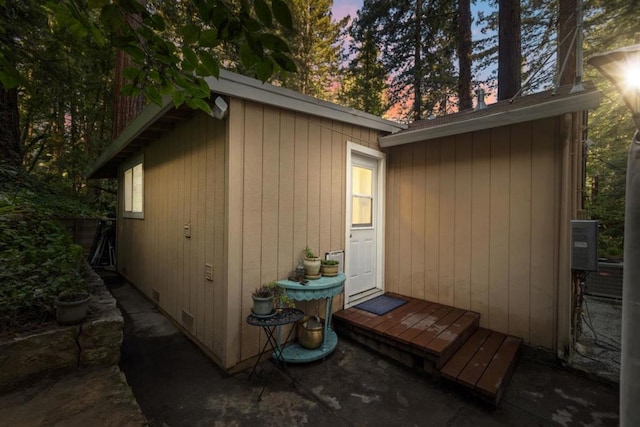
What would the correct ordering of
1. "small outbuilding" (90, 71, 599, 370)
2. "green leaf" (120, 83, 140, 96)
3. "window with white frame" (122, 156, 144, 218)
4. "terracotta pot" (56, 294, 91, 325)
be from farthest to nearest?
"window with white frame" (122, 156, 144, 218) → "small outbuilding" (90, 71, 599, 370) → "terracotta pot" (56, 294, 91, 325) → "green leaf" (120, 83, 140, 96)

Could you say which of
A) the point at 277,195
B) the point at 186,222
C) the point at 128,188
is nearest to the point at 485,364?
the point at 277,195

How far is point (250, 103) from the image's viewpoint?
2.61 metres

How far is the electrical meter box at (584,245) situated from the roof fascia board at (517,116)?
3.45ft

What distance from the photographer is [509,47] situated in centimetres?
520

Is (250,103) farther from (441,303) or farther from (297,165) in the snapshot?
(441,303)

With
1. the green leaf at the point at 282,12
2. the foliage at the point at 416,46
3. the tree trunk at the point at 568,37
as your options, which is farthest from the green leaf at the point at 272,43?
the foliage at the point at 416,46

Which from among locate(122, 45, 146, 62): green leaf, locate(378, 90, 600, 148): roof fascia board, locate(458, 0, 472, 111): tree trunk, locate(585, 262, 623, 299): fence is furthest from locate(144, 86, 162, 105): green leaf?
locate(458, 0, 472, 111): tree trunk

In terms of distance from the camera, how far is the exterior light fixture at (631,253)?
1246 mm

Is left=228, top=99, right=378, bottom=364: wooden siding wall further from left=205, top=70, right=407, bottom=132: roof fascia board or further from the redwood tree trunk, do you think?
the redwood tree trunk

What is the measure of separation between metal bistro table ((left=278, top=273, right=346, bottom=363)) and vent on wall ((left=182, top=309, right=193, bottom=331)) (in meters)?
1.17

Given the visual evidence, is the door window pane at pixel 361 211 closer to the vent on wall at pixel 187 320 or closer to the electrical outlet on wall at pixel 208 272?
the electrical outlet on wall at pixel 208 272

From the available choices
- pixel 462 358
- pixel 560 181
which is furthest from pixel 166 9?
pixel 462 358

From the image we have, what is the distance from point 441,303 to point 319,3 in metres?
12.6

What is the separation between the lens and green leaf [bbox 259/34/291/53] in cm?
105
